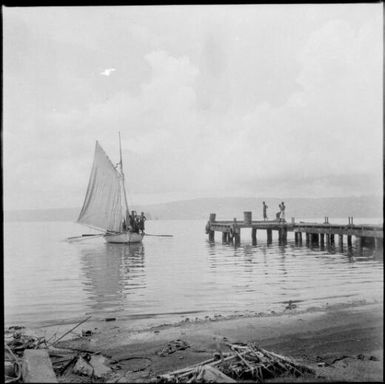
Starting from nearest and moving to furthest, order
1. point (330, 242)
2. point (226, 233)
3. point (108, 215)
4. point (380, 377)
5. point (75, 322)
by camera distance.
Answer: point (380, 377) → point (75, 322) → point (330, 242) → point (108, 215) → point (226, 233)

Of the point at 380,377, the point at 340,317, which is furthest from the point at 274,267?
the point at 380,377

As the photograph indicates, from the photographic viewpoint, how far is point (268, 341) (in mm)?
7660

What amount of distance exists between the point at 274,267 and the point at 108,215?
1890 cm

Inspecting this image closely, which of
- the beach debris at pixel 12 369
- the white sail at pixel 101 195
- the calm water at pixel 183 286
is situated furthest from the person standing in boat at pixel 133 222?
the beach debris at pixel 12 369

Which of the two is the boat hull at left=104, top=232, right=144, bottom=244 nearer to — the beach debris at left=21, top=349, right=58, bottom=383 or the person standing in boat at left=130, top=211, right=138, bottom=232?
the person standing in boat at left=130, top=211, right=138, bottom=232

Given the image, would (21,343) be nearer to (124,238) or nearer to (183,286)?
(183,286)

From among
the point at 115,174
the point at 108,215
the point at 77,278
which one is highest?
the point at 115,174

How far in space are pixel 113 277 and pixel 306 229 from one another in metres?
16.3

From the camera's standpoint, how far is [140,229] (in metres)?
42.6

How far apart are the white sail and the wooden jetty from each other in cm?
974

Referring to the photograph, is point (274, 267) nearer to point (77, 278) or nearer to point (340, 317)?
point (77, 278)

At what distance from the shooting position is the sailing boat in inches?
1352

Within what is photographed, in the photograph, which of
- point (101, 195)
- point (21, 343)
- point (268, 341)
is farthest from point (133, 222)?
point (268, 341)

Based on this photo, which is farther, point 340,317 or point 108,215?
point 108,215
